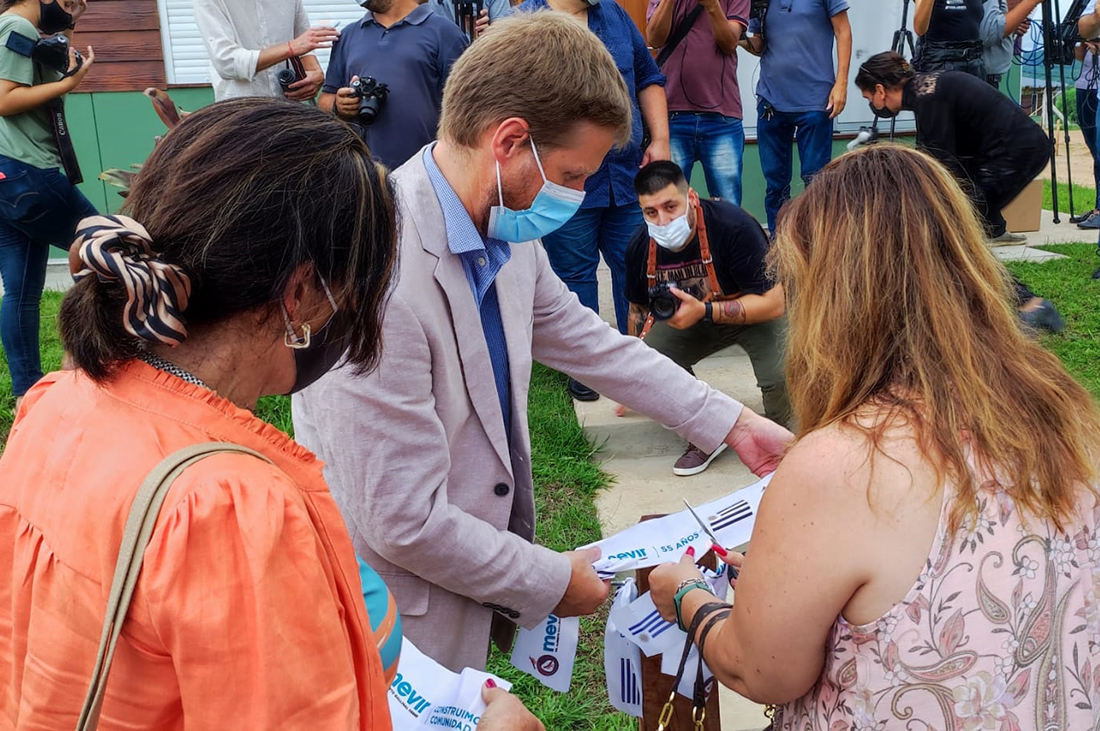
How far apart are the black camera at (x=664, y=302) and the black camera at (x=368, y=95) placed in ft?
5.21

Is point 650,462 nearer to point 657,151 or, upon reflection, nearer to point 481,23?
point 657,151

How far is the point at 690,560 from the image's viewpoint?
2.05 meters

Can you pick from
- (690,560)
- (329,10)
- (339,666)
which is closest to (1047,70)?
(329,10)

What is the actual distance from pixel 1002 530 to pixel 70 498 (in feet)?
4.08

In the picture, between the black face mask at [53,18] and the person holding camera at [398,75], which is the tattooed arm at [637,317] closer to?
the person holding camera at [398,75]

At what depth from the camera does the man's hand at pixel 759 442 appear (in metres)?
2.44

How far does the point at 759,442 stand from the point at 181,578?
171 cm

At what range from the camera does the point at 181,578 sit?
1001 millimetres

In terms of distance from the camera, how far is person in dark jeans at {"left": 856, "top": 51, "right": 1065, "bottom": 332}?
227 inches

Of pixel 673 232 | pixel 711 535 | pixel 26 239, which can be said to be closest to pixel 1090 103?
pixel 673 232

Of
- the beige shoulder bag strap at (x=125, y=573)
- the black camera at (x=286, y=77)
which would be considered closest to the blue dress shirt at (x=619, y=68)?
the black camera at (x=286, y=77)

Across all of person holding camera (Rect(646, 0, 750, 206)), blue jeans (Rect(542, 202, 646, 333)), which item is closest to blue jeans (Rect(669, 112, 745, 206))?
person holding camera (Rect(646, 0, 750, 206))

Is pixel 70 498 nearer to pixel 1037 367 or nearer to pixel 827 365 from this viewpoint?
pixel 827 365

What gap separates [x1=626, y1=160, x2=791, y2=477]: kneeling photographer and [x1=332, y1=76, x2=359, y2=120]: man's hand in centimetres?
138
